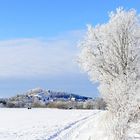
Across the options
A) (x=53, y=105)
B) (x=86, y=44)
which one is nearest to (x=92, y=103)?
(x=53, y=105)

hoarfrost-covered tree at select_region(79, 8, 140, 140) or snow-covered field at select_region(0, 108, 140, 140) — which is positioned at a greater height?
hoarfrost-covered tree at select_region(79, 8, 140, 140)

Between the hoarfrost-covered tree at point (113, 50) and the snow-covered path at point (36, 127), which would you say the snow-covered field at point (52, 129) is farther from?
the hoarfrost-covered tree at point (113, 50)

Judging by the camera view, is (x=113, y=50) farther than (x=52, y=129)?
Yes

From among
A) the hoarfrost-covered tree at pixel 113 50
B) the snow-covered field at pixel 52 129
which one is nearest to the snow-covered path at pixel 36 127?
the snow-covered field at pixel 52 129

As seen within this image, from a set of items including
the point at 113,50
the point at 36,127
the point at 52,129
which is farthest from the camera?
the point at 113,50

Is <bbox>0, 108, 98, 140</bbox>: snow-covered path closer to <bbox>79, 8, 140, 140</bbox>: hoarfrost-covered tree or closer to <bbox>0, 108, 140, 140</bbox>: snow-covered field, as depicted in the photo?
<bbox>0, 108, 140, 140</bbox>: snow-covered field

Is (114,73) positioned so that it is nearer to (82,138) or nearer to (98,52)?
(98,52)

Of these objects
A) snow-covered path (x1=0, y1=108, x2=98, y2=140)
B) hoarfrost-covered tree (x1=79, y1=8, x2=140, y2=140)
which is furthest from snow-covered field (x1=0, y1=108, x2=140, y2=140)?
hoarfrost-covered tree (x1=79, y1=8, x2=140, y2=140)

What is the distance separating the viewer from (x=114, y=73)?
161 ft

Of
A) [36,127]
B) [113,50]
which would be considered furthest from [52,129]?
[113,50]

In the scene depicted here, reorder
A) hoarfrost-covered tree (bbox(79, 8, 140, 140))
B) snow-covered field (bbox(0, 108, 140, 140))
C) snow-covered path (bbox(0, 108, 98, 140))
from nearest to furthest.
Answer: snow-covered field (bbox(0, 108, 140, 140)) < snow-covered path (bbox(0, 108, 98, 140)) < hoarfrost-covered tree (bbox(79, 8, 140, 140))

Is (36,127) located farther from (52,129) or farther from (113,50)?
(113,50)

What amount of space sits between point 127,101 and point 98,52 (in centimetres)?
2359

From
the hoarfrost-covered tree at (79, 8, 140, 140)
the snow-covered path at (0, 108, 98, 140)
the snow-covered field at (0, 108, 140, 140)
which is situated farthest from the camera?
the hoarfrost-covered tree at (79, 8, 140, 140)
